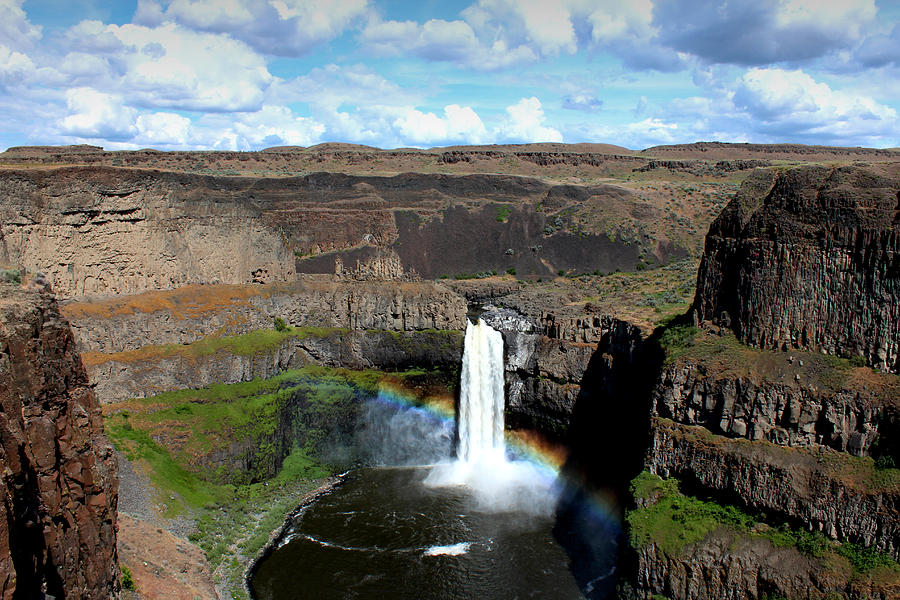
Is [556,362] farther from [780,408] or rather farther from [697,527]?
[697,527]

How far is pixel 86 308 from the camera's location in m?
41.4

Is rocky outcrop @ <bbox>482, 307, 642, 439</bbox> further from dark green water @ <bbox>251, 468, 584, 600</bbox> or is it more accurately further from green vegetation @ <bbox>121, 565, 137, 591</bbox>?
green vegetation @ <bbox>121, 565, 137, 591</bbox>

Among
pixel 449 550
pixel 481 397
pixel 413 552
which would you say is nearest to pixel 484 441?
pixel 481 397

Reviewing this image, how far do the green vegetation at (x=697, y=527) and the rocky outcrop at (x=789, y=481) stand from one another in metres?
0.41

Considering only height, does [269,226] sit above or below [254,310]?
above

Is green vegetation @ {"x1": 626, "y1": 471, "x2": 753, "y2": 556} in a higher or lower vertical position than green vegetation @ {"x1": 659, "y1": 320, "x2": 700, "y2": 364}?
lower

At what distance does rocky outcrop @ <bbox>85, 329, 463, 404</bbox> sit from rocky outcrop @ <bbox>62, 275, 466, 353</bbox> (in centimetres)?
95

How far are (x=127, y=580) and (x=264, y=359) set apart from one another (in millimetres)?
23303

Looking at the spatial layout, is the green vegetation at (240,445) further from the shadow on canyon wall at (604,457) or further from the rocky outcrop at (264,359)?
the shadow on canyon wall at (604,457)

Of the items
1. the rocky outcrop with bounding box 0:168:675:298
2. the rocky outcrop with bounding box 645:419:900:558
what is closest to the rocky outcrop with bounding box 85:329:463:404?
the rocky outcrop with bounding box 0:168:675:298

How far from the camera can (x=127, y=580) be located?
78.4 feet

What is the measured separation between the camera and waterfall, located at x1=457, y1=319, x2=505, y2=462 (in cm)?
4709

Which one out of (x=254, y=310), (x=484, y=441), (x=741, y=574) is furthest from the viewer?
(x=254, y=310)

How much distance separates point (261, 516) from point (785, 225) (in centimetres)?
2987
